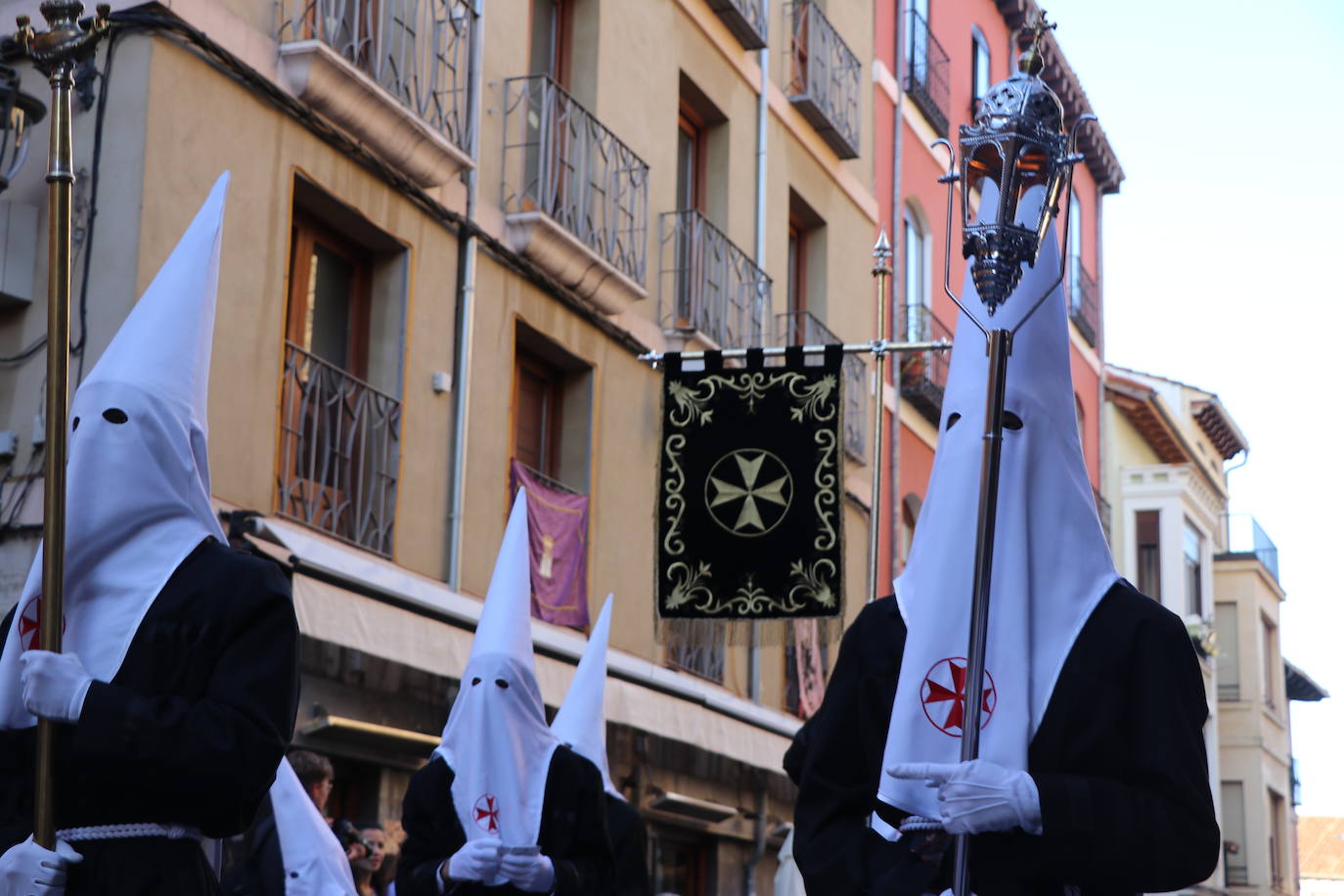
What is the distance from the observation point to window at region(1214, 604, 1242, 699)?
3900cm

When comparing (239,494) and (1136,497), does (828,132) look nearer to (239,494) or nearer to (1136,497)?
(239,494)

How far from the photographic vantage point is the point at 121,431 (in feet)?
15.0

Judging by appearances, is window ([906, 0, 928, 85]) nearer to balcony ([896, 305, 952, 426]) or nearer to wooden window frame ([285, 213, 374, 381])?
balcony ([896, 305, 952, 426])

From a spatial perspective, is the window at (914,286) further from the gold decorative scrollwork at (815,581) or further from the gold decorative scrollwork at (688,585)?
the gold decorative scrollwork at (815,581)

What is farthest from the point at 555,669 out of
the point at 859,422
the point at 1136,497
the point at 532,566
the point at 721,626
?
the point at 1136,497

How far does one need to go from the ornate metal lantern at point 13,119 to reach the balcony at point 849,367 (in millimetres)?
9239

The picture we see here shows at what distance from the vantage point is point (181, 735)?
14.0 feet

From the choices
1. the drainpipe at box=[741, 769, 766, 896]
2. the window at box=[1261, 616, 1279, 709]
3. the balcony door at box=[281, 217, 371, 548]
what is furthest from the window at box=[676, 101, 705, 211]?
the window at box=[1261, 616, 1279, 709]

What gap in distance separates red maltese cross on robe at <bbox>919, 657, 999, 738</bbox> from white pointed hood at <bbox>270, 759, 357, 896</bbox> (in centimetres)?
425

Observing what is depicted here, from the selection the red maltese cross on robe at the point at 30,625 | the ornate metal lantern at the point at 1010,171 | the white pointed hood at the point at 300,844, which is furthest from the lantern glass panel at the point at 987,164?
the white pointed hood at the point at 300,844

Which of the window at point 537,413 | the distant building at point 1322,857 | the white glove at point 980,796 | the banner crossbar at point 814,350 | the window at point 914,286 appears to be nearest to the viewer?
the white glove at point 980,796

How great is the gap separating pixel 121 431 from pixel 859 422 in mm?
15603

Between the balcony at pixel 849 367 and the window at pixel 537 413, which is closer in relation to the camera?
the window at pixel 537 413

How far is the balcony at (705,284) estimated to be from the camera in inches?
650
